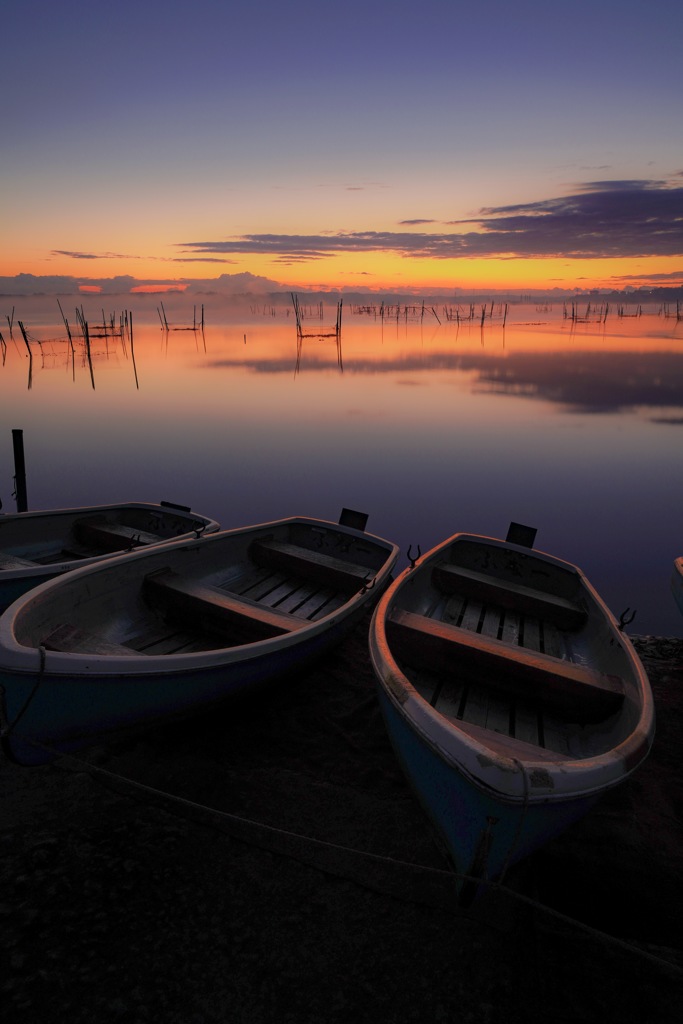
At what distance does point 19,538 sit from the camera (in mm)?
8305

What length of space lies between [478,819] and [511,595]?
3.99 meters

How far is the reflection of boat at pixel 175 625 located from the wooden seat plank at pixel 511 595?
83 cm

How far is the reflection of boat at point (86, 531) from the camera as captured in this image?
821 centimetres

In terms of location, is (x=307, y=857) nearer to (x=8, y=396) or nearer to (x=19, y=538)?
(x=19, y=538)

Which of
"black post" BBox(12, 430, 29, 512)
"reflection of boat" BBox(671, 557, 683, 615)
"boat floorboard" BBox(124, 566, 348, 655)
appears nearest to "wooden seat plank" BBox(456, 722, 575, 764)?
"boat floorboard" BBox(124, 566, 348, 655)

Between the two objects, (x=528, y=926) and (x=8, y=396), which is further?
(x=8, y=396)

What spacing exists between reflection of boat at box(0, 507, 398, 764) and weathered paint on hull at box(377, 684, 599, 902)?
2.06m

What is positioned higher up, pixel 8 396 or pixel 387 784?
pixel 8 396

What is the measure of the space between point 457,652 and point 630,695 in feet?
4.74

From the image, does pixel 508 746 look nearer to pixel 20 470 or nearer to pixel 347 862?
pixel 347 862

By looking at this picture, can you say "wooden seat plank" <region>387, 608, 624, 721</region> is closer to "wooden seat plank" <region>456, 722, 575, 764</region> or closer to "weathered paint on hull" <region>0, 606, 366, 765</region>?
"wooden seat plank" <region>456, 722, 575, 764</region>

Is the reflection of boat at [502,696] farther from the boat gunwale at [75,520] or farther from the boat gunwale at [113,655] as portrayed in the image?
the boat gunwale at [75,520]

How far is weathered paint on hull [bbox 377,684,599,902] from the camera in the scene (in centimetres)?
320

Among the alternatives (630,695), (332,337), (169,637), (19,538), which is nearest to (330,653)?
(169,637)
